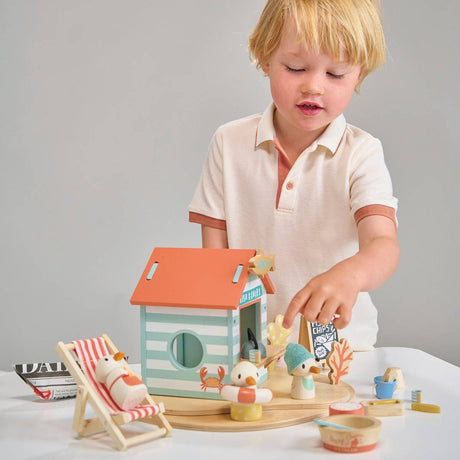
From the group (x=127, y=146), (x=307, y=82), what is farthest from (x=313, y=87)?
(x=127, y=146)

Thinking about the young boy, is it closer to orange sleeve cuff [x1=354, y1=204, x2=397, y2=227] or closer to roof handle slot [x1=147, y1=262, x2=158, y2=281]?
orange sleeve cuff [x1=354, y1=204, x2=397, y2=227]

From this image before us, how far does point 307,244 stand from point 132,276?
94 centimetres

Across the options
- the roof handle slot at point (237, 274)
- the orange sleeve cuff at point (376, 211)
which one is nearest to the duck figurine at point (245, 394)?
the roof handle slot at point (237, 274)

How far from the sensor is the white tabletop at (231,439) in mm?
694

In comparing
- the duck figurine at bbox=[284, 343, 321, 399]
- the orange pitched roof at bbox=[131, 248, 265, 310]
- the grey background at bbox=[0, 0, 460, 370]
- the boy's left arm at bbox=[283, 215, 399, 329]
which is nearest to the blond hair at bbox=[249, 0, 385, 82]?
the boy's left arm at bbox=[283, 215, 399, 329]

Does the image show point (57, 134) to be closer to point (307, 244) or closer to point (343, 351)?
point (307, 244)

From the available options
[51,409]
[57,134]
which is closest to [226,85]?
[57,134]

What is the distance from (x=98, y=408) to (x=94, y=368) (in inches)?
3.0

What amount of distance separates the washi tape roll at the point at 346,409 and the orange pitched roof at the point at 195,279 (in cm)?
16

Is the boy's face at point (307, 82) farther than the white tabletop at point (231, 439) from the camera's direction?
Yes

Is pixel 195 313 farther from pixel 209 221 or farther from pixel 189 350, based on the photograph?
pixel 209 221

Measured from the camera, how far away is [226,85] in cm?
203

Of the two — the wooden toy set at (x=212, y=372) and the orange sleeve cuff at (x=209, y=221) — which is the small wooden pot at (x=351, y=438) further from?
the orange sleeve cuff at (x=209, y=221)

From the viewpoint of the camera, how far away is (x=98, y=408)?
72 cm
